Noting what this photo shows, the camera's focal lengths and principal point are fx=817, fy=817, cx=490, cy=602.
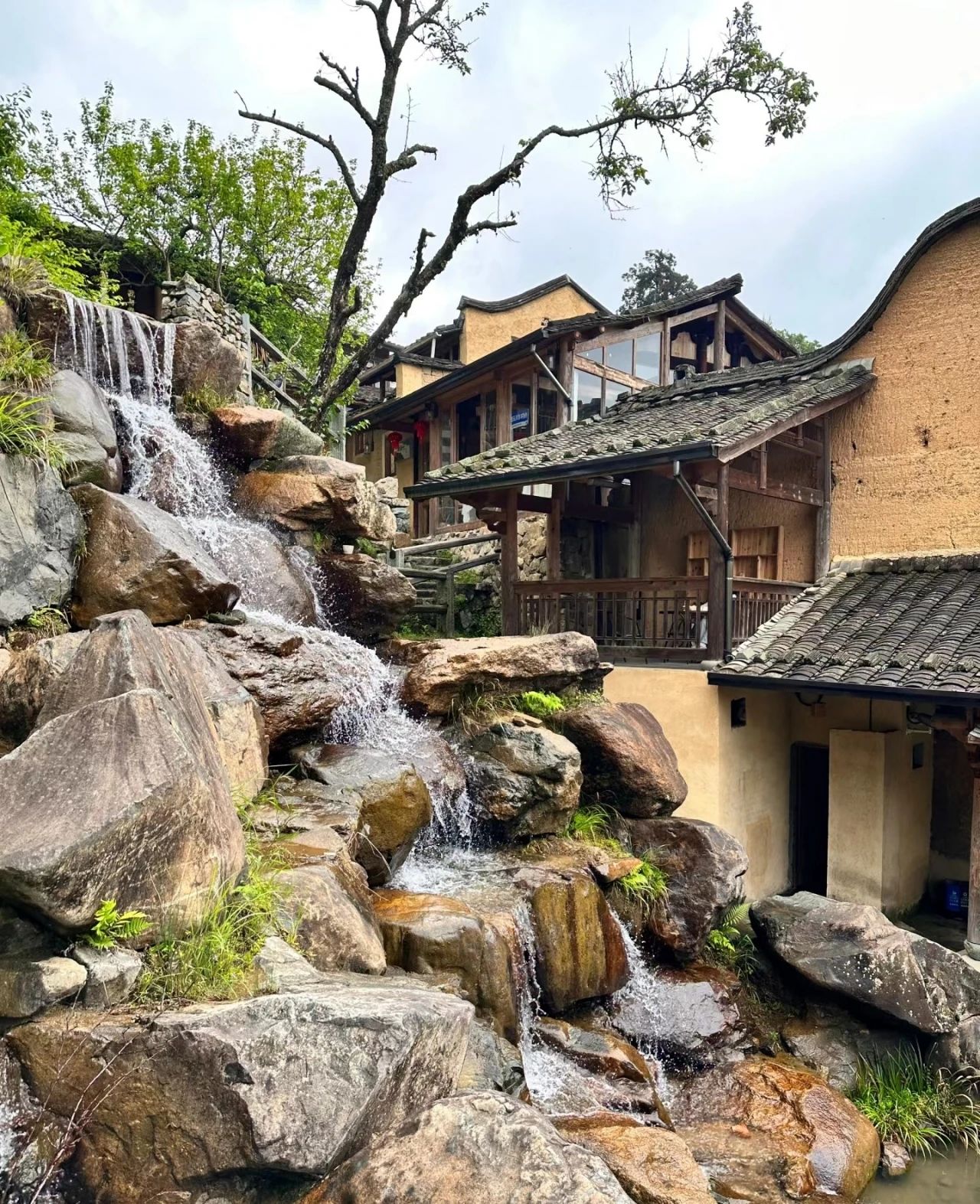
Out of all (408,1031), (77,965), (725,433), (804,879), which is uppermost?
(725,433)

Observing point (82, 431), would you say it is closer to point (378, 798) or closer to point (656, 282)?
point (378, 798)

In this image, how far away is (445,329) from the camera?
23.8 m

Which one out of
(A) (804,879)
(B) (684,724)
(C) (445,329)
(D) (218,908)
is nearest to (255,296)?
(C) (445,329)

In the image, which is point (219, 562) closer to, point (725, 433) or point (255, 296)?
point (725, 433)

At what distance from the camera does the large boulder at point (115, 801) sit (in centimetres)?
345

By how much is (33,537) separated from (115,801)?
4.40m

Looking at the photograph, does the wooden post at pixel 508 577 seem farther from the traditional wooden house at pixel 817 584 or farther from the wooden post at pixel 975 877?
the wooden post at pixel 975 877

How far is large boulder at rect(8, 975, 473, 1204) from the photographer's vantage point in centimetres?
315

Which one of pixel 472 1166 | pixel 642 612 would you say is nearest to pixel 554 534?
pixel 642 612

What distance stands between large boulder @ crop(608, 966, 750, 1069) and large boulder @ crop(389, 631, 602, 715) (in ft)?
10.2

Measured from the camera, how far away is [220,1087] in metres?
3.15

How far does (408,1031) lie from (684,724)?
306 inches

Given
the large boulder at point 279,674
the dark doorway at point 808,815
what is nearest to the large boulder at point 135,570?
the large boulder at point 279,674

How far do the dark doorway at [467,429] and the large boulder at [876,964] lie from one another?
47.6 feet
